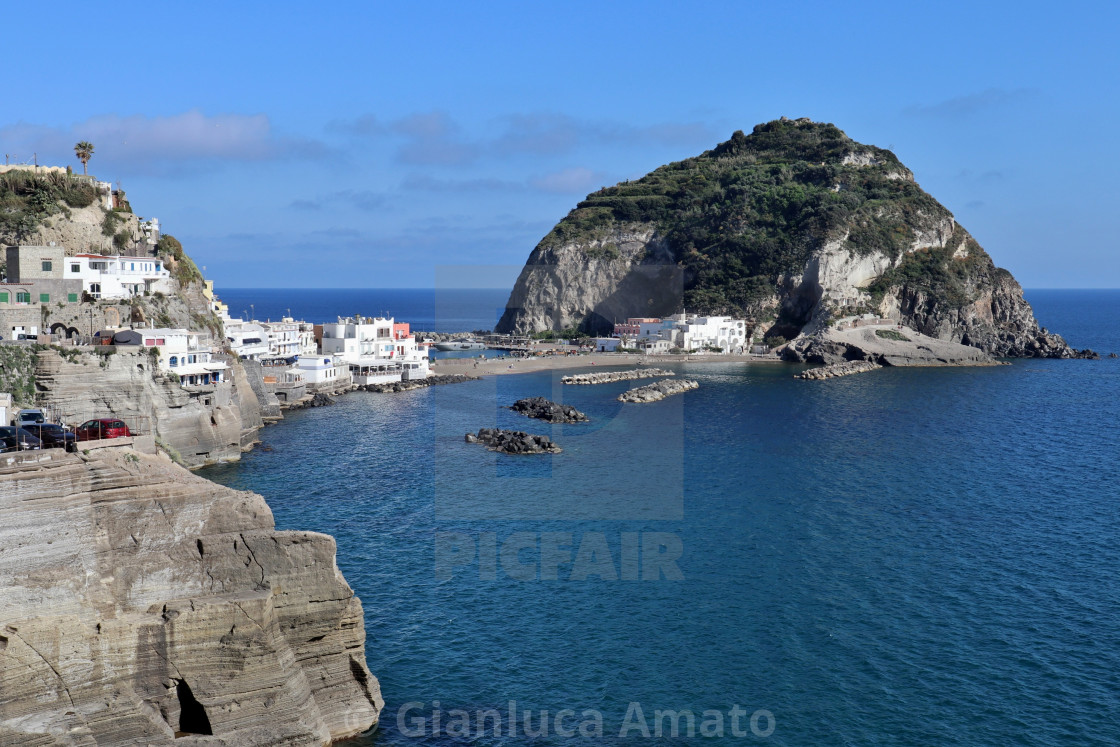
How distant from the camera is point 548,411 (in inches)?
2438

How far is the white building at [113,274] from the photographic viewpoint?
48.6 meters

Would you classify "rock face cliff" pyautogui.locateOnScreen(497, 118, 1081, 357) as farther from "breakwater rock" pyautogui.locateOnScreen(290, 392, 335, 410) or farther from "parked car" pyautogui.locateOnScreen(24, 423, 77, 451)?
"parked car" pyautogui.locateOnScreen(24, 423, 77, 451)

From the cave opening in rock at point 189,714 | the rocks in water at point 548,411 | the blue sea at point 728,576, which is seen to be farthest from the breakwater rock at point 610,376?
the cave opening in rock at point 189,714

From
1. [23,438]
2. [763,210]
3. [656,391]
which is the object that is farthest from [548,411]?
[763,210]

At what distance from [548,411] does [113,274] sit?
29510 mm

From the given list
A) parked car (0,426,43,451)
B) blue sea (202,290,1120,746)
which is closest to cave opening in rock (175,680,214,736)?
blue sea (202,290,1120,746)

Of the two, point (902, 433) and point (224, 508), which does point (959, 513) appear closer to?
point (902, 433)

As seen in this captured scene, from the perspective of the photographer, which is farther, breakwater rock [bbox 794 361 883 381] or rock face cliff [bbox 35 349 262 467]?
breakwater rock [bbox 794 361 883 381]

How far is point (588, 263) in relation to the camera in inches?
5295

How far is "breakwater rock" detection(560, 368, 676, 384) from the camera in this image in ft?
276

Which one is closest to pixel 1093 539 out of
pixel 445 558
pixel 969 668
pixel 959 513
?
pixel 959 513

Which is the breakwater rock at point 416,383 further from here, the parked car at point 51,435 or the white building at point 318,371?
the parked car at point 51,435

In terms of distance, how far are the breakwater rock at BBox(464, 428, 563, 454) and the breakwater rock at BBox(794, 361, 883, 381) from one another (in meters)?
45.1

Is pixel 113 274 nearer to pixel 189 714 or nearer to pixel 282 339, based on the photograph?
pixel 282 339
